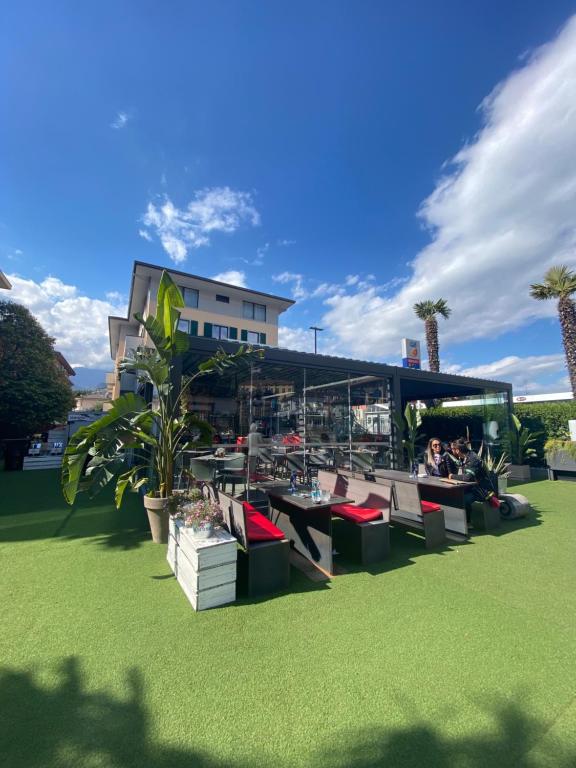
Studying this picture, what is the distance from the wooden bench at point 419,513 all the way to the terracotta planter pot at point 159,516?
10.8 feet

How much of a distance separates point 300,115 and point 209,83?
2.21 metres

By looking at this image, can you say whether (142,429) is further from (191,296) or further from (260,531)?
(191,296)

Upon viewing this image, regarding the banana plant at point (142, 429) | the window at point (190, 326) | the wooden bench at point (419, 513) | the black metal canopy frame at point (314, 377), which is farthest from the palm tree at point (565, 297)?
the window at point (190, 326)

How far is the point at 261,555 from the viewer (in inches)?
129

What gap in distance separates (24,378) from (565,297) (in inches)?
927

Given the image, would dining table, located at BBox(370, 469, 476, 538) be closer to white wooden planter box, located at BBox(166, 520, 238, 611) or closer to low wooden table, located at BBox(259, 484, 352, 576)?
low wooden table, located at BBox(259, 484, 352, 576)

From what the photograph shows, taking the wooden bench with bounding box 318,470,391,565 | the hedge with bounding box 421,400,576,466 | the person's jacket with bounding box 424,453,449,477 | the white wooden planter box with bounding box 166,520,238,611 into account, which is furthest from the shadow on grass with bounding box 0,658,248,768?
the hedge with bounding box 421,400,576,466

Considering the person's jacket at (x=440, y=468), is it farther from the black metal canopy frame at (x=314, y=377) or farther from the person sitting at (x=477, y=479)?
the black metal canopy frame at (x=314, y=377)

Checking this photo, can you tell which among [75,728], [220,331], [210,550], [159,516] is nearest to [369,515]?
[210,550]

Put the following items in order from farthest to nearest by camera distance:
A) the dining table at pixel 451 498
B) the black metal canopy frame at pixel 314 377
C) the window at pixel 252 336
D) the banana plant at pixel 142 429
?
1. the window at pixel 252 336
2. the black metal canopy frame at pixel 314 377
3. the dining table at pixel 451 498
4. the banana plant at pixel 142 429

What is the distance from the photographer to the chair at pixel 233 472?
251 inches

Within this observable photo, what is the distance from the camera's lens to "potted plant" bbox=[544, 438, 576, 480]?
9197 mm

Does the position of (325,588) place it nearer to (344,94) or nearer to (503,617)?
(503,617)

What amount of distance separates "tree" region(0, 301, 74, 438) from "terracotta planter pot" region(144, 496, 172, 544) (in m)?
11.8
